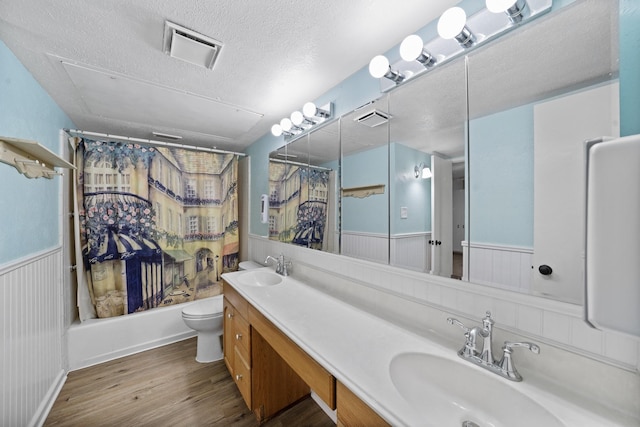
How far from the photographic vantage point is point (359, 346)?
94 centimetres

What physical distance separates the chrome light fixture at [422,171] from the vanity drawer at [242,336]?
1.31m

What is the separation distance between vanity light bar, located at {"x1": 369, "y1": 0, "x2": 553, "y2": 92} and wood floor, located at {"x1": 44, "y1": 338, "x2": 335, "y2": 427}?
2084 mm

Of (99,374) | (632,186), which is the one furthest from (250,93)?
(99,374)

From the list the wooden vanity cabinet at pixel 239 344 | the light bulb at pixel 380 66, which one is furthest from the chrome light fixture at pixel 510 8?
the wooden vanity cabinet at pixel 239 344

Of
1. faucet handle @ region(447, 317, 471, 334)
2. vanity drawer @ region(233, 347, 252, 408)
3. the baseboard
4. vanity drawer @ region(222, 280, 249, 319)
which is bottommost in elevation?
the baseboard

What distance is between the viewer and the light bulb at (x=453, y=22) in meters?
0.92

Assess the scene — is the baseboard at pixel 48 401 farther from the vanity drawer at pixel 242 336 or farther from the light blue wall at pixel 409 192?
the light blue wall at pixel 409 192

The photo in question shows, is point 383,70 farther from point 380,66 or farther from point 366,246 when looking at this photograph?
point 366,246

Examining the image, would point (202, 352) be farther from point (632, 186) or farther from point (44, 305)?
point (632, 186)

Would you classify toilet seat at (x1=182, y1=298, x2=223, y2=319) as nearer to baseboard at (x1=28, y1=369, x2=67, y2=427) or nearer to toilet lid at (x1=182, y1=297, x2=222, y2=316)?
toilet lid at (x1=182, y1=297, x2=222, y2=316)

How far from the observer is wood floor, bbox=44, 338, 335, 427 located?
4.97ft

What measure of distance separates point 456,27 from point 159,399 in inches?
107

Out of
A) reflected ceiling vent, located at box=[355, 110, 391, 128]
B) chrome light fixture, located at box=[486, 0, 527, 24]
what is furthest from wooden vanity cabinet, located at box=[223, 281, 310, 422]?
chrome light fixture, located at box=[486, 0, 527, 24]

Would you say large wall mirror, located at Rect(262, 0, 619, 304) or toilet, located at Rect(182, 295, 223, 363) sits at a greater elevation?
large wall mirror, located at Rect(262, 0, 619, 304)
